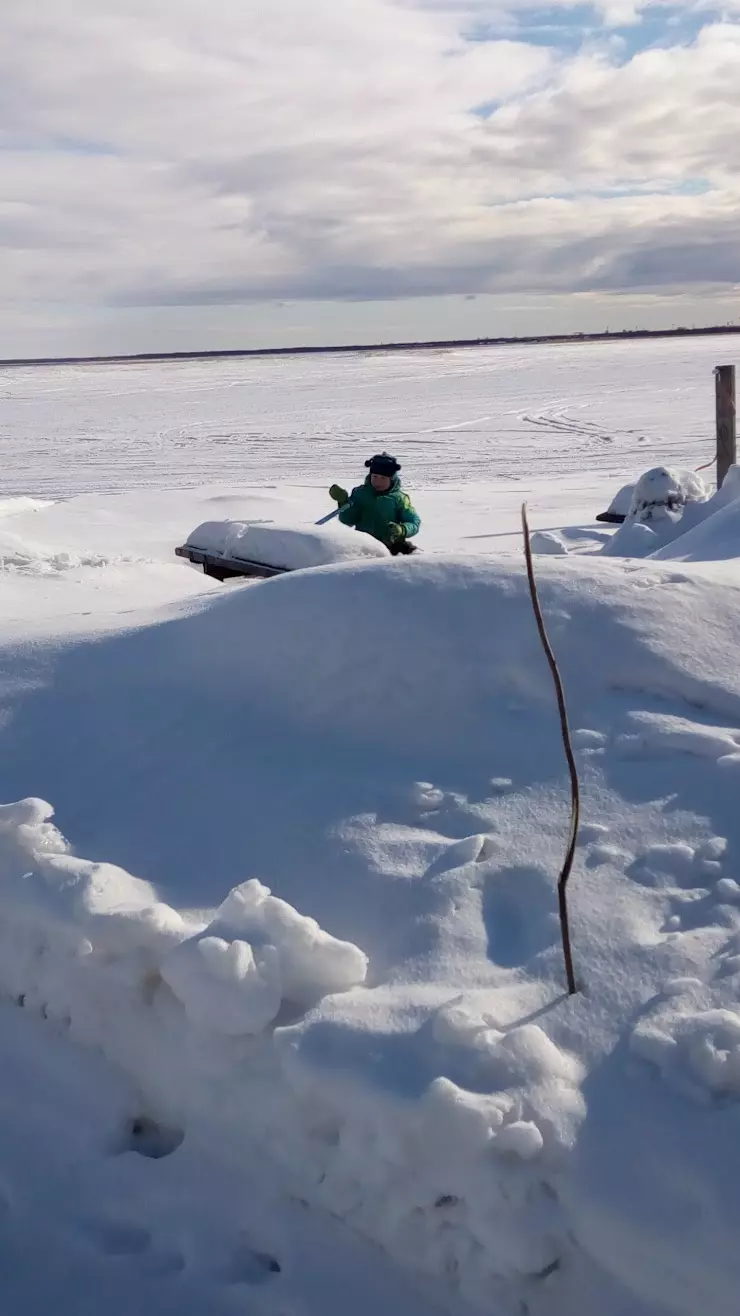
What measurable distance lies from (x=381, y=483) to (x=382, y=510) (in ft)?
0.66

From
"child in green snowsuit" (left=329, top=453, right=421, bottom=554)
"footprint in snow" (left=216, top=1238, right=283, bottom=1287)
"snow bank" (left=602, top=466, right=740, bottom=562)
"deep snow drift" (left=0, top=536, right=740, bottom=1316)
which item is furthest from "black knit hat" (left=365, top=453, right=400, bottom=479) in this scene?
"footprint in snow" (left=216, top=1238, right=283, bottom=1287)

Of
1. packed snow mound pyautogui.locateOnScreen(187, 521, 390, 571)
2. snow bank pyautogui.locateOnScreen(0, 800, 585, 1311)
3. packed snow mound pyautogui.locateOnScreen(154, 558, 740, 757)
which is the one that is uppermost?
packed snow mound pyautogui.locateOnScreen(154, 558, 740, 757)

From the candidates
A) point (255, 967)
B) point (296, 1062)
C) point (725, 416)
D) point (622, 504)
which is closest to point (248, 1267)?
point (296, 1062)

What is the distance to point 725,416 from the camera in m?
9.62

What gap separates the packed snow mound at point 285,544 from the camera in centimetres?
679

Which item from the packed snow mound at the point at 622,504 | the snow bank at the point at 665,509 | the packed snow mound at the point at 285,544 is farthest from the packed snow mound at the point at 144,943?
the packed snow mound at the point at 622,504

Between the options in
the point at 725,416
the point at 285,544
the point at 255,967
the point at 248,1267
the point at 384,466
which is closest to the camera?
the point at 248,1267

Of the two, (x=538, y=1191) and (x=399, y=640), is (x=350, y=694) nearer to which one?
(x=399, y=640)

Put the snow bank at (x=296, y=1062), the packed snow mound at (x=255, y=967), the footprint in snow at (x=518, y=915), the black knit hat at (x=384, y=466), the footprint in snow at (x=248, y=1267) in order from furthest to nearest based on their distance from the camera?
the black knit hat at (x=384, y=466), the footprint in snow at (x=518, y=915), the packed snow mound at (x=255, y=967), the footprint in snow at (x=248, y=1267), the snow bank at (x=296, y=1062)

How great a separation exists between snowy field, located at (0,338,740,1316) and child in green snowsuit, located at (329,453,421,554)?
12.0 ft

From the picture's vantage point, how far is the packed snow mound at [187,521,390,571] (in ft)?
22.3

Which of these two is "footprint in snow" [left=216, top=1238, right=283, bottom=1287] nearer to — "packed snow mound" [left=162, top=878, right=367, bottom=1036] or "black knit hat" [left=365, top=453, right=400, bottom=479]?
"packed snow mound" [left=162, top=878, right=367, bottom=1036]

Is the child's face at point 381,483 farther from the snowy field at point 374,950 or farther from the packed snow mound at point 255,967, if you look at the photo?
the packed snow mound at point 255,967

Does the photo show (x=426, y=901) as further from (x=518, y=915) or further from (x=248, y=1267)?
(x=248, y=1267)
